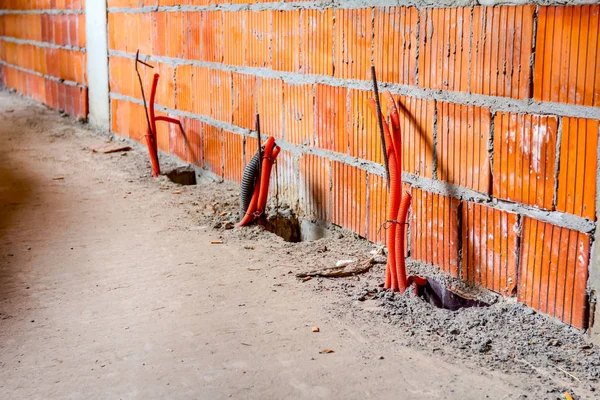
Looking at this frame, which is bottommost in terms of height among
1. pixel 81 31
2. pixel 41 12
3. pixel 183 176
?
pixel 183 176

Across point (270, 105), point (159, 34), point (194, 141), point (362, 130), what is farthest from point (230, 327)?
point (159, 34)

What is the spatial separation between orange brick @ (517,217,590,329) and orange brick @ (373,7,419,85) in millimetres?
963

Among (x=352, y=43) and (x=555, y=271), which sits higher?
(x=352, y=43)

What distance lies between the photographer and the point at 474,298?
9.92 feet

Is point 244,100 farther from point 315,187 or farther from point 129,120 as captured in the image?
point 129,120

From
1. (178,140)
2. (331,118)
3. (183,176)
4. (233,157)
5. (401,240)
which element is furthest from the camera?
(178,140)

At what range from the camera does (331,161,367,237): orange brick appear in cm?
373

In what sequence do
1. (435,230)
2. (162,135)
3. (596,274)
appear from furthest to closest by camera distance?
1. (162,135)
2. (435,230)
3. (596,274)

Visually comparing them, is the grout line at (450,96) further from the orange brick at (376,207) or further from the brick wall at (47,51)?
the brick wall at (47,51)

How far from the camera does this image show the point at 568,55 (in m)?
2.51

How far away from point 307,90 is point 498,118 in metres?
1.50

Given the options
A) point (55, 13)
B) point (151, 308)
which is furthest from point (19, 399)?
point (55, 13)

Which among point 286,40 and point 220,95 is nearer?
point 286,40

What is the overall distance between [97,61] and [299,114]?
4.01 m
